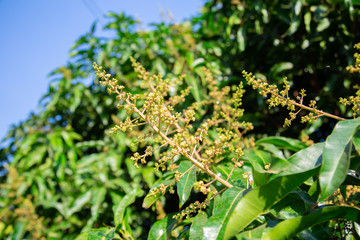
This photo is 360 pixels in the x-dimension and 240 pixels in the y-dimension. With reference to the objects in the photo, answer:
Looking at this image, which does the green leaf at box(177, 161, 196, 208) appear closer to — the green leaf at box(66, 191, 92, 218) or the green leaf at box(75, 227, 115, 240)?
the green leaf at box(75, 227, 115, 240)

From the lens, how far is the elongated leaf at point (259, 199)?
0.65 metres

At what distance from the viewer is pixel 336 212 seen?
68 cm

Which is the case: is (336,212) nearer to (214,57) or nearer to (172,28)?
(214,57)

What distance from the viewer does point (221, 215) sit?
74 cm

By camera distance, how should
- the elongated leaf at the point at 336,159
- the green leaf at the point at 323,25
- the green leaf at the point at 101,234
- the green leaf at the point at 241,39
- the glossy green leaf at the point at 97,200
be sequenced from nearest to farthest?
the elongated leaf at the point at 336,159
the green leaf at the point at 101,234
the glossy green leaf at the point at 97,200
the green leaf at the point at 323,25
the green leaf at the point at 241,39

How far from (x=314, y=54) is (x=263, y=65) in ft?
1.36

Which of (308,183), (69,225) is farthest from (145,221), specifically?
(308,183)

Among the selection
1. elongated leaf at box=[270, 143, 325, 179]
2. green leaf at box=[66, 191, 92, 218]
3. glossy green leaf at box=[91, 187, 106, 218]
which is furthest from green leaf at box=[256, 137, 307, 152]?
green leaf at box=[66, 191, 92, 218]

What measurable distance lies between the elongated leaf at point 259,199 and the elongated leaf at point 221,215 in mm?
59

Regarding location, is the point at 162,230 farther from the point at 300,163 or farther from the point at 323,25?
the point at 323,25

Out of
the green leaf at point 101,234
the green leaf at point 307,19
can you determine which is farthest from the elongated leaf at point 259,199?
the green leaf at point 307,19

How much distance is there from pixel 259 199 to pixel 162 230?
473 millimetres

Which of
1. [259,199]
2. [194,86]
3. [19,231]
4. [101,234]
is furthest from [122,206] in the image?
[19,231]

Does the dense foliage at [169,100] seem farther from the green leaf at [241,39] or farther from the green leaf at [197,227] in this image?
the green leaf at [197,227]
